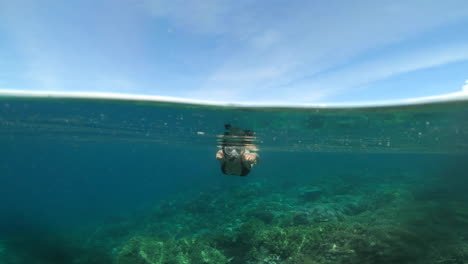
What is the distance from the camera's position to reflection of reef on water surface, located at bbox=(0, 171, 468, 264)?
33.7 ft

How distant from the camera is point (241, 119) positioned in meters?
14.3

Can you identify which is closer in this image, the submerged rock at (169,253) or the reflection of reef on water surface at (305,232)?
the reflection of reef on water surface at (305,232)

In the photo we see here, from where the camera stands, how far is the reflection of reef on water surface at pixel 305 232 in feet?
33.7

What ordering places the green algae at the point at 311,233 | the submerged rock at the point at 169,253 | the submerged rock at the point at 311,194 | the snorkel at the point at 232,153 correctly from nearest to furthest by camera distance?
1. the green algae at the point at 311,233
2. the snorkel at the point at 232,153
3. the submerged rock at the point at 169,253
4. the submerged rock at the point at 311,194

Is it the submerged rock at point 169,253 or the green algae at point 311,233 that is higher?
the green algae at point 311,233

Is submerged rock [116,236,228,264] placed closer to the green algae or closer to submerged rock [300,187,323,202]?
the green algae

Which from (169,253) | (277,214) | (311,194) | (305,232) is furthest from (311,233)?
(311,194)

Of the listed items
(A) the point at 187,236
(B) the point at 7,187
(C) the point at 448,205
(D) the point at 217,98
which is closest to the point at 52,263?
(A) the point at 187,236

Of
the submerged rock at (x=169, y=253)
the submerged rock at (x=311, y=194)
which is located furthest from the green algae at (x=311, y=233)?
the submerged rock at (x=311, y=194)

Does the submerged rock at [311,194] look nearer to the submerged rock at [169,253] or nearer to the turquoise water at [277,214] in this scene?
the turquoise water at [277,214]

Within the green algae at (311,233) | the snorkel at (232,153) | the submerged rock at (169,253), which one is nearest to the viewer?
the green algae at (311,233)

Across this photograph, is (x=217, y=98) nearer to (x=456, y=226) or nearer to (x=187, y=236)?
(x=187, y=236)

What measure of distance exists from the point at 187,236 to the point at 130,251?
9.63 feet

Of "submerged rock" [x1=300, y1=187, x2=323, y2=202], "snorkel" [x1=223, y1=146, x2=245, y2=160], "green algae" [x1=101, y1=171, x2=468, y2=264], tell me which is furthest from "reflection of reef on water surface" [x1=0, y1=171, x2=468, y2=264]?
"snorkel" [x1=223, y1=146, x2=245, y2=160]
